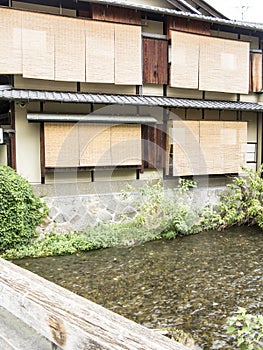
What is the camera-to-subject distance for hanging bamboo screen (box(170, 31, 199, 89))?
1010 cm

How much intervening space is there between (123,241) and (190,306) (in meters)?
3.47

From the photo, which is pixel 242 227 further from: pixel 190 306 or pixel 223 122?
pixel 190 306

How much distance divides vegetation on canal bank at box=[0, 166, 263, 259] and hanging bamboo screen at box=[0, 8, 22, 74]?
262cm

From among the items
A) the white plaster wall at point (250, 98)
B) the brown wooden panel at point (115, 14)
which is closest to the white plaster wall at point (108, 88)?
the brown wooden panel at point (115, 14)

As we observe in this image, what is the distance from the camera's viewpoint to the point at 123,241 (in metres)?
8.48

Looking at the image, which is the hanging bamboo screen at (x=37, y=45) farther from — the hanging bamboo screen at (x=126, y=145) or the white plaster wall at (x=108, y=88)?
the hanging bamboo screen at (x=126, y=145)

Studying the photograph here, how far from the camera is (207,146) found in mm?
10500

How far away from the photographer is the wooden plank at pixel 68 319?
1330 millimetres

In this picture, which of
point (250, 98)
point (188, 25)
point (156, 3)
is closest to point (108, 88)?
point (188, 25)

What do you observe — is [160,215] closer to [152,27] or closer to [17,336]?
[152,27]

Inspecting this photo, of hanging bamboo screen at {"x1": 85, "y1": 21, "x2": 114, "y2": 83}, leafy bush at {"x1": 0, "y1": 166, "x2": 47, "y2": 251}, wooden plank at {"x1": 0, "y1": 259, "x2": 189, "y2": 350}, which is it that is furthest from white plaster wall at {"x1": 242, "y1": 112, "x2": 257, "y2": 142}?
wooden plank at {"x1": 0, "y1": 259, "x2": 189, "y2": 350}

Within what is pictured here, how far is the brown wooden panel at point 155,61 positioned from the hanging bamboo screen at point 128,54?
344 millimetres

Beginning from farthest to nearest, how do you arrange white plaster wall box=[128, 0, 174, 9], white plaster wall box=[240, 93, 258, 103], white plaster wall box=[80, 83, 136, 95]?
1. white plaster wall box=[240, 93, 258, 103]
2. white plaster wall box=[128, 0, 174, 9]
3. white plaster wall box=[80, 83, 136, 95]

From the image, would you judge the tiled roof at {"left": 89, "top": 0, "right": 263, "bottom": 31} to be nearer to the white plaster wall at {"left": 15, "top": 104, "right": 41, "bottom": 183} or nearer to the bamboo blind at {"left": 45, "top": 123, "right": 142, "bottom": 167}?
the bamboo blind at {"left": 45, "top": 123, "right": 142, "bottom": 167}
